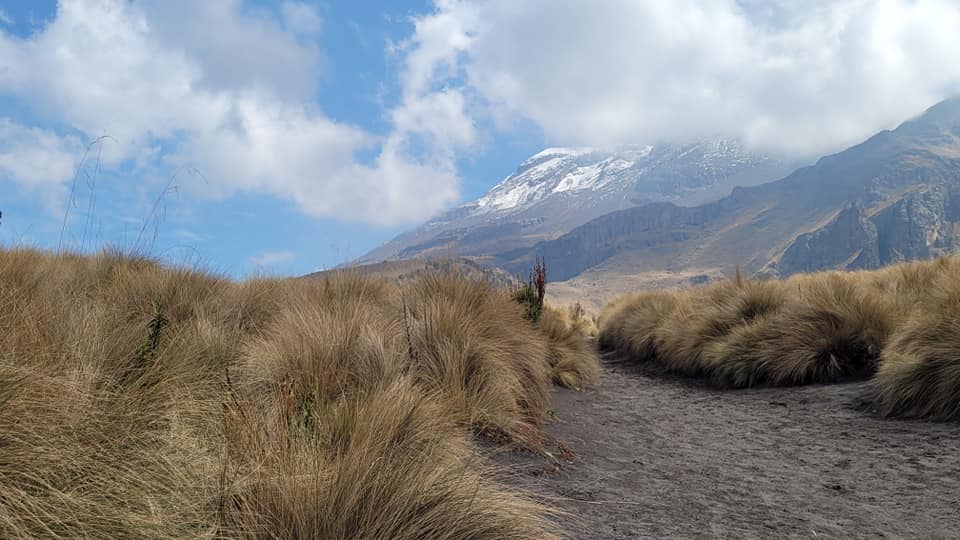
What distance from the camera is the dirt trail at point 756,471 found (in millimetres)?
3256

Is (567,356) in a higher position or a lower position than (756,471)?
higher

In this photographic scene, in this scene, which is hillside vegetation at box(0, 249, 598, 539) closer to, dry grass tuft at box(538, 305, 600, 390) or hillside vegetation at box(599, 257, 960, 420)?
dry grass tuft at box(538, 305, 600, 390)

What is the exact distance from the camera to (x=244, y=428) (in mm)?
2154

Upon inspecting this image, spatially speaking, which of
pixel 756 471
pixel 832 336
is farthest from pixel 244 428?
pixel 832 336

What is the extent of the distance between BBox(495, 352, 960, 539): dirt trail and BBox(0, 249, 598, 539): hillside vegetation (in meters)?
0.54

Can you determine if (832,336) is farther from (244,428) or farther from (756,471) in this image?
(244,428)

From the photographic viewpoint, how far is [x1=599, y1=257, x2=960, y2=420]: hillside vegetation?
5523mm

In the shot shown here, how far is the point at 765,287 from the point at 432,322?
8075 mm

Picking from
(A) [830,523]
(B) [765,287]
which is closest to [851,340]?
(B) [765,287]

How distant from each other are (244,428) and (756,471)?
3999mm

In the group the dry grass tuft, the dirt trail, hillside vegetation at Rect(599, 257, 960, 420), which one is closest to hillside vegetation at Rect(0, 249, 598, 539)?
the dirt trail

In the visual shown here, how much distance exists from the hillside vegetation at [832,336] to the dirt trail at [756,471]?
1.65ft

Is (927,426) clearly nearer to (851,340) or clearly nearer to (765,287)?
(851,340)

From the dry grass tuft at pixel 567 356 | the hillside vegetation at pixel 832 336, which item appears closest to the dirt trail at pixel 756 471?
the hillside vegetation at pixel 832 336
